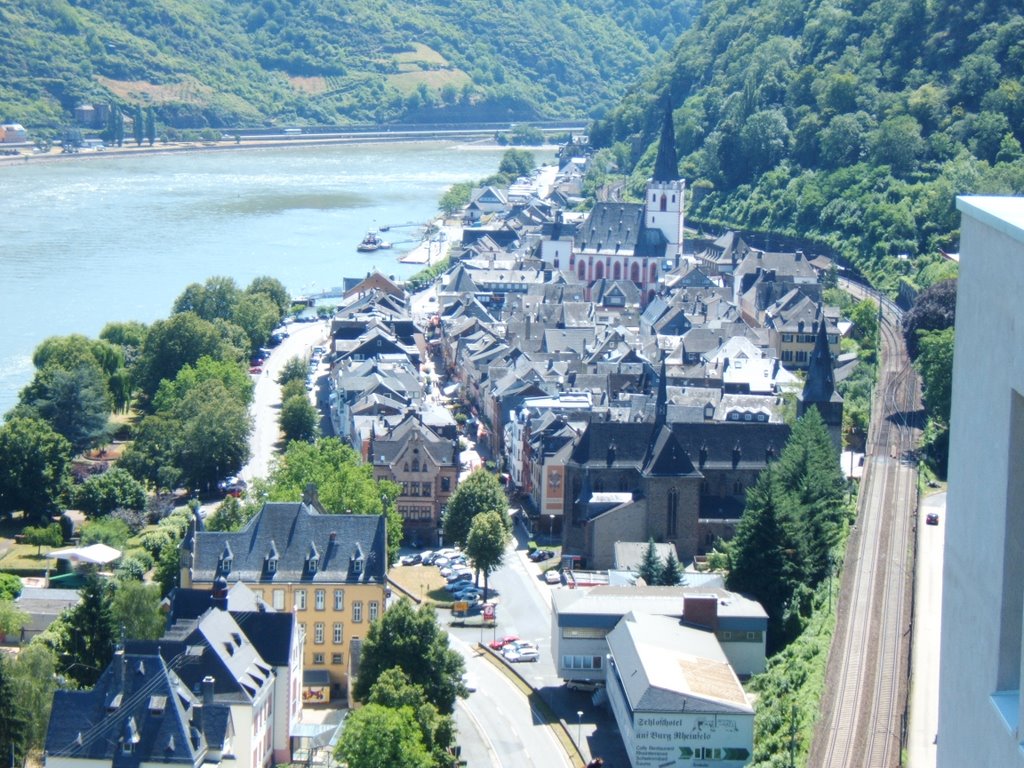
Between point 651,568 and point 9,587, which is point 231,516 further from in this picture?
point 651,568

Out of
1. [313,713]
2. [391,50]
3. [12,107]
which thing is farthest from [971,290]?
[391,50]

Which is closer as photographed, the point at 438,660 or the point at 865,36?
the point at 438,660

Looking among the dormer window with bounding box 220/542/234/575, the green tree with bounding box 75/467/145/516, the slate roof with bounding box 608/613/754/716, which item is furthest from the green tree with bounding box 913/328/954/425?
the green tree with bounding box 75/467/145/516

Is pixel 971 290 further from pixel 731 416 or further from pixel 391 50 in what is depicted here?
pixel 391 50

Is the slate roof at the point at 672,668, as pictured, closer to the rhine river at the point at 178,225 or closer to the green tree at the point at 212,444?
the green tree at the point at 212,444

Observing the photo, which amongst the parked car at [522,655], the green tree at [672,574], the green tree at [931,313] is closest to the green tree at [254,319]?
the green tree at [931,313]

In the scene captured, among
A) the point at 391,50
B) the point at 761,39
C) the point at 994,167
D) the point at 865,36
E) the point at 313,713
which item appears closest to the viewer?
the point at 313,713

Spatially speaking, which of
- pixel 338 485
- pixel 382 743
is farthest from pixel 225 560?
pixel 382 743
